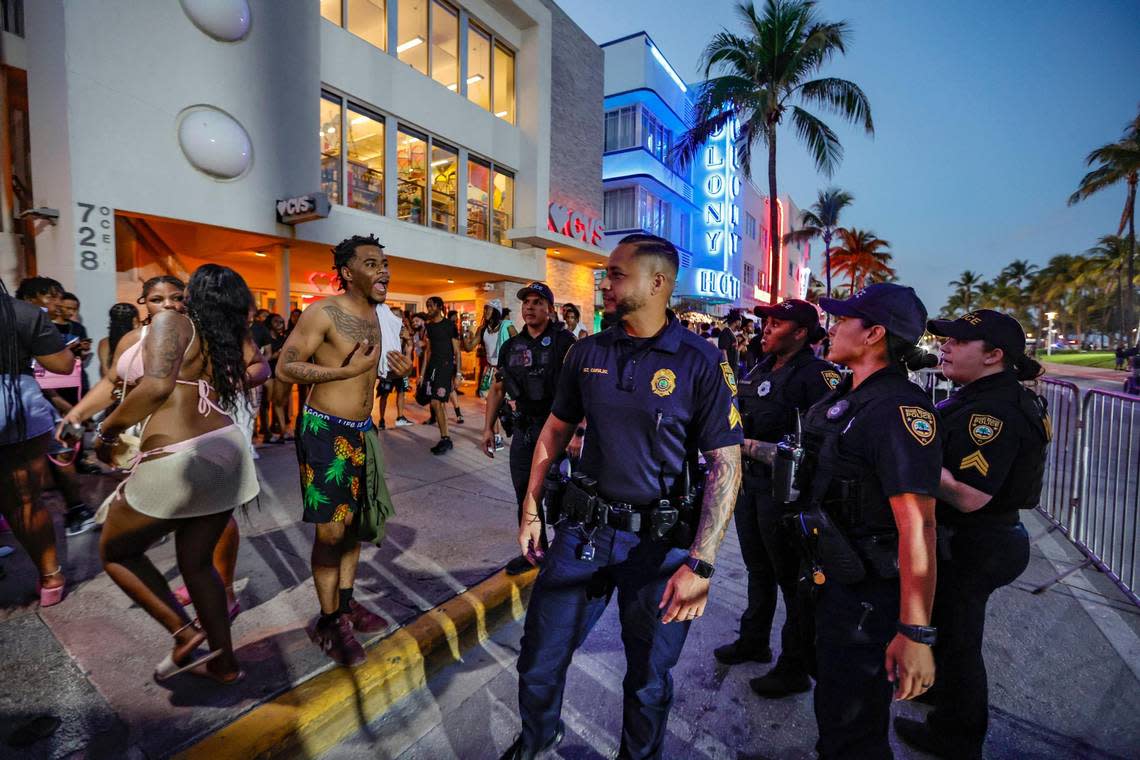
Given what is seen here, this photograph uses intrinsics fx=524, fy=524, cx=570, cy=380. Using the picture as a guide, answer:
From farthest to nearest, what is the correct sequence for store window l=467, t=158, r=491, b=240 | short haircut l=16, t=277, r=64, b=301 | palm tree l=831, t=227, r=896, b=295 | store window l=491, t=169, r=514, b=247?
palm tree l=831, t=227, r=896, b=295, store window l=491, t=169, r=514, b=247, store window l=467, t=158, r=491, b=240, short haircut l=16, t=277, r=64, b=301

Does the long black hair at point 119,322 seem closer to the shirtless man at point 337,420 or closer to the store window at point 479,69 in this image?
the shirtless man at point 337,420

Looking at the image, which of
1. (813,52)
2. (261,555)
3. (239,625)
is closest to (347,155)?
(261,555)

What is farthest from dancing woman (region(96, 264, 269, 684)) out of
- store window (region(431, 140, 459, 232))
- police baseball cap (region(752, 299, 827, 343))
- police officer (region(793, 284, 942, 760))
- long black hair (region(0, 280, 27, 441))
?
store window (region(431, 140, 459, 232))

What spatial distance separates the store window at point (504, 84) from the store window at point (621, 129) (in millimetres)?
11116

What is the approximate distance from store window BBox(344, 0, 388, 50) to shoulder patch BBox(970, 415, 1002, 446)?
13626 millimetres

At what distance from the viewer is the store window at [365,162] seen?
11.5 metres

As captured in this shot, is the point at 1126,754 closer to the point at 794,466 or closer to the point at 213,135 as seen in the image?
the point at 794,466

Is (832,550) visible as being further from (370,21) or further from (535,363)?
(370,21)

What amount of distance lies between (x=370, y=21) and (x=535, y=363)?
469 inches

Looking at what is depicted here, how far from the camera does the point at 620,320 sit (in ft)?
7.01

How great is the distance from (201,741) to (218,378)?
154cm

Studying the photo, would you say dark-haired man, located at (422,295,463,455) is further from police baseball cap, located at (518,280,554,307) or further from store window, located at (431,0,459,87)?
store window, located at (431,0,459,87)

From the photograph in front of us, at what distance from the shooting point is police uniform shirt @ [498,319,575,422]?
12.5 ft

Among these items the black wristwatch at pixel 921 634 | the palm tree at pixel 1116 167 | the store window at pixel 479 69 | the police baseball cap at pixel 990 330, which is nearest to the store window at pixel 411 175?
the store window at pixel 479 69
